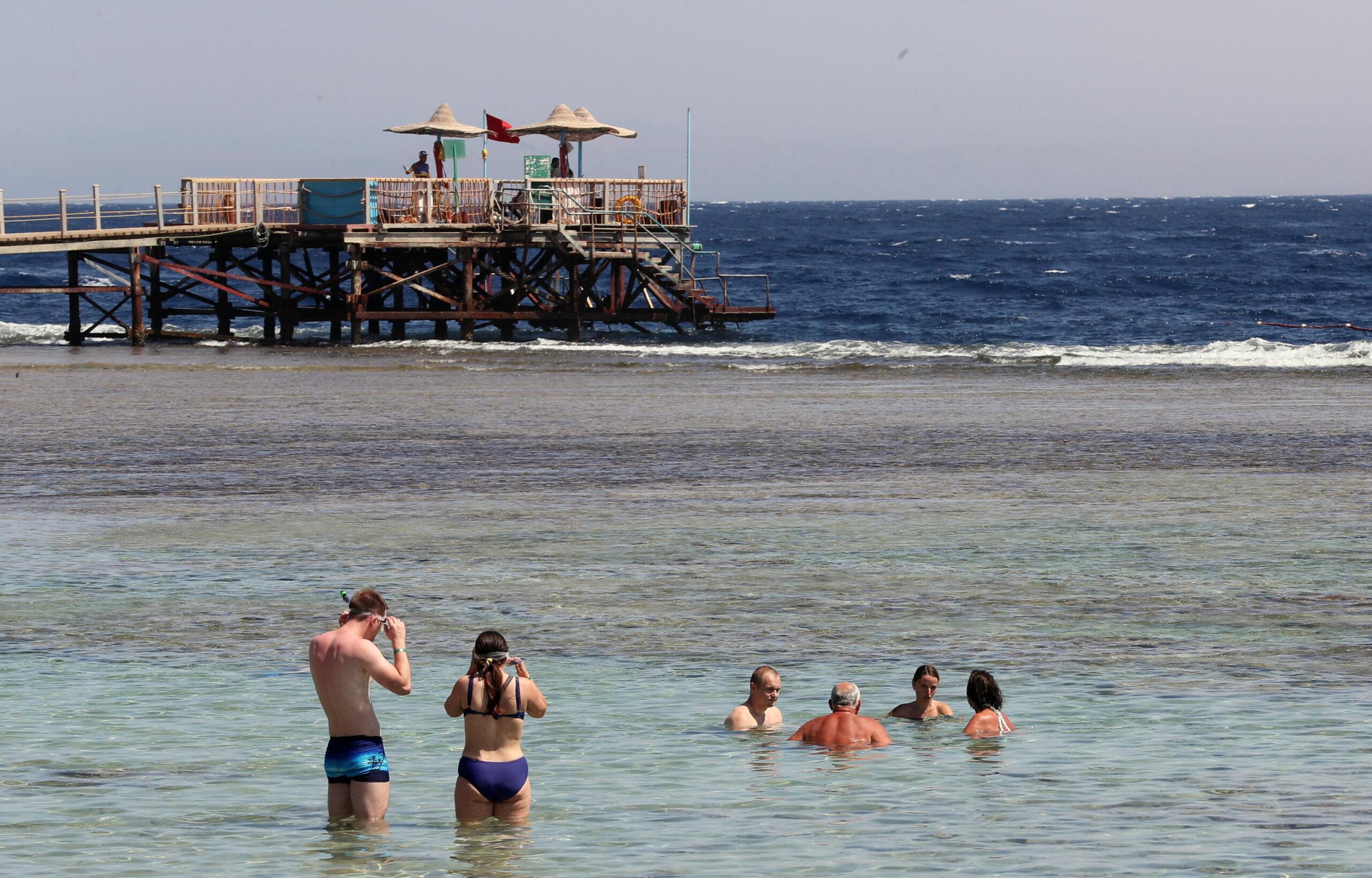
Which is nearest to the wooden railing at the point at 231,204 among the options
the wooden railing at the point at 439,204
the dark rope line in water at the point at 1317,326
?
the wooden railing at the point at 439,204

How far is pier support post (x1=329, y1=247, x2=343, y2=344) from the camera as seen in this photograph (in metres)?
41.2

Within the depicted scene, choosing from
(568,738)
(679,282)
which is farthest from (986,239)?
(568,738)

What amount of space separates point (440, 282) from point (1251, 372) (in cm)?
1881

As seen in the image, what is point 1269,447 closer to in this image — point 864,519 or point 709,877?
point 864,519

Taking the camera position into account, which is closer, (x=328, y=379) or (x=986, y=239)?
(x=328, y=379)

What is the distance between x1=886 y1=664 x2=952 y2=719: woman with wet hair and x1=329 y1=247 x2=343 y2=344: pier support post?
3225cm

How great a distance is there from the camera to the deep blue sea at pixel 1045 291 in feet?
142

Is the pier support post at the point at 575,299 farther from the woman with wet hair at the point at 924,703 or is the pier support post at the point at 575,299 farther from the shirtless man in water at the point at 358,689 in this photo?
the shirtless man in water at the point at 358,689

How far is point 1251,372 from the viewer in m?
35.1

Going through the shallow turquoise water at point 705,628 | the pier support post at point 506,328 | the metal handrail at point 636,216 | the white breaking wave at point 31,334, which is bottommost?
the white breaking wave at point 31,334

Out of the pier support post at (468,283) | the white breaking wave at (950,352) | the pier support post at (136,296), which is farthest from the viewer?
→ the pier support post at (468,283)

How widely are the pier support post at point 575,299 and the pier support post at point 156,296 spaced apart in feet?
31.9

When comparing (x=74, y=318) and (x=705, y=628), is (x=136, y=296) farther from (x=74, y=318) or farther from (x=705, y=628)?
(x=705, y=628)

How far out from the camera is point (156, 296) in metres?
41.5
